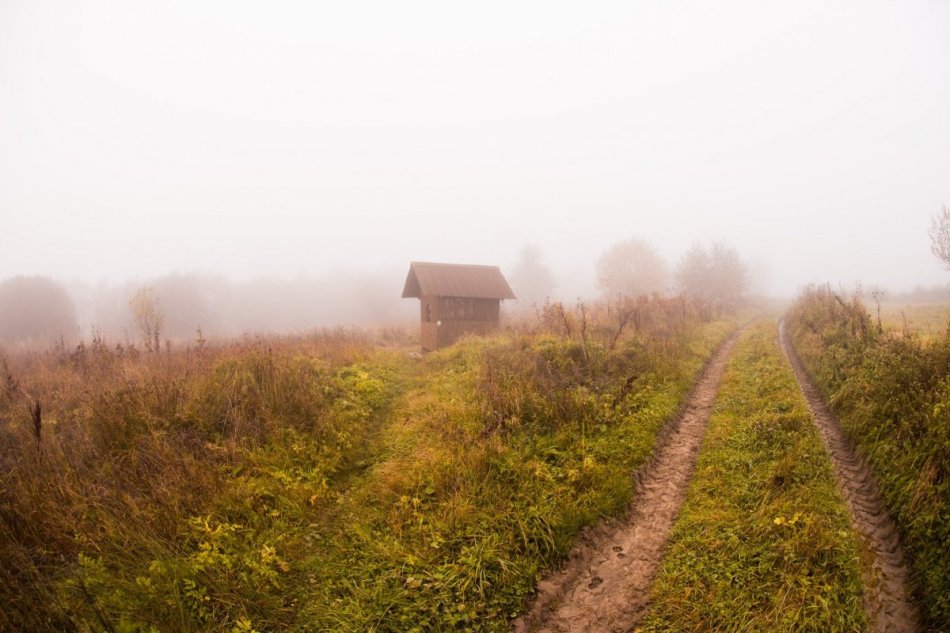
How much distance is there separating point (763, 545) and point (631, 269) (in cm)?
5047

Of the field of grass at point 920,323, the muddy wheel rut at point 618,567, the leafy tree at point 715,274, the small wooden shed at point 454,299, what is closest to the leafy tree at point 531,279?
the leafy tree at point 715,274

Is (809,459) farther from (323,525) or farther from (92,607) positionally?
(92,607)

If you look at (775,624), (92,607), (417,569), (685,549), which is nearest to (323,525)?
(417,569)

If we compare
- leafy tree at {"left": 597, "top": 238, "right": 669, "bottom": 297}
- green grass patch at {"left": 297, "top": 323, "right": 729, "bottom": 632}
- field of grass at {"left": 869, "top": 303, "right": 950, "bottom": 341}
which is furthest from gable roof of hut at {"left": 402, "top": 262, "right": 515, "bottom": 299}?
leafy tree at {"left": 597, "top": 238, "right": 669, "bottom": 297}

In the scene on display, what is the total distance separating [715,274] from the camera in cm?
4688

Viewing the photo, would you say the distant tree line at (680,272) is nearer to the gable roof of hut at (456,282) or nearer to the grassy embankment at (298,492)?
the gable roof of hut at (456,282)

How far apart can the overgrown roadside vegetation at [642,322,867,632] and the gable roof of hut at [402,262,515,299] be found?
15586mm

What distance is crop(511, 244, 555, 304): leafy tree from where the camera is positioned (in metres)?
58.7

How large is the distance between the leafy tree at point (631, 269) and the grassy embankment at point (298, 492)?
4273 centimetres

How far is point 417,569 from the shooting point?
203 inches

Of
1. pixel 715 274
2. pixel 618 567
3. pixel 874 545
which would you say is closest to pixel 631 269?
pixel 715 274

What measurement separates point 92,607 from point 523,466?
217 inches

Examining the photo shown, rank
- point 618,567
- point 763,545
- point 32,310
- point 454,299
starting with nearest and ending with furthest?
1. point 763,545
2. point 618,567
3. point 454,299
4. point 32,310

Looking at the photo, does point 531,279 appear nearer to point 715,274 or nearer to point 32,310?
point 715,274
